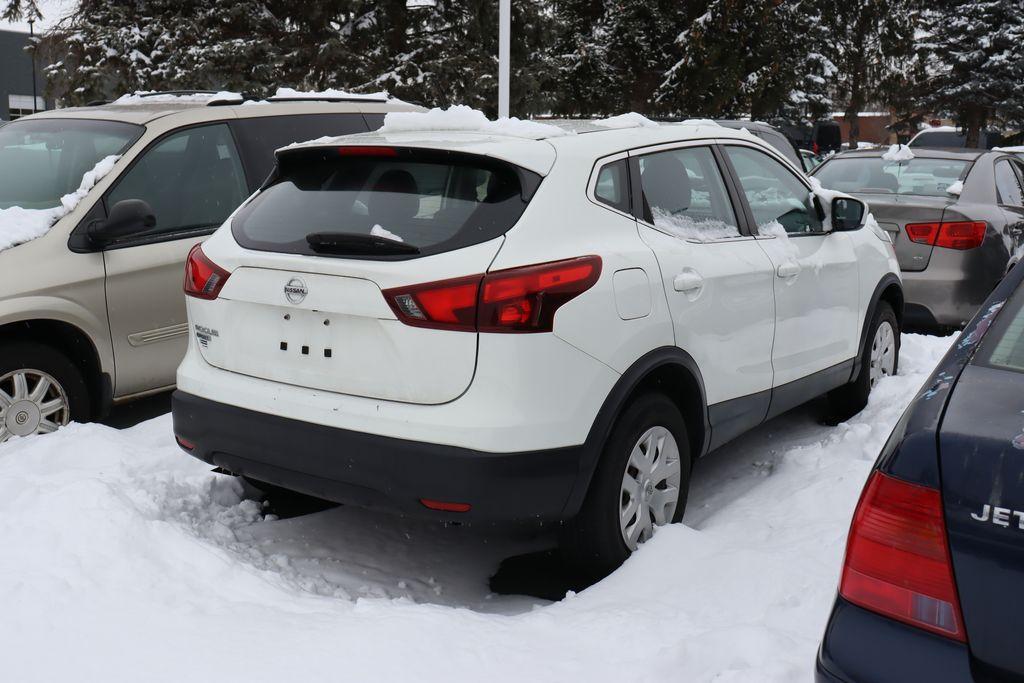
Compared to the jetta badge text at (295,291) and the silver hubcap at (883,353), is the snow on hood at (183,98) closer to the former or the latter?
the jetta badge text at (295,291)

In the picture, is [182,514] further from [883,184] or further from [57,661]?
[883,184]

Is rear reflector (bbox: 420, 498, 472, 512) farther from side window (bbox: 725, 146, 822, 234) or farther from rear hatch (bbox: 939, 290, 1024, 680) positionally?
side window (bbox: 725, 146, 822, 234)

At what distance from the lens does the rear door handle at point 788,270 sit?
478 centimetres

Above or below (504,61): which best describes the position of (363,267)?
below

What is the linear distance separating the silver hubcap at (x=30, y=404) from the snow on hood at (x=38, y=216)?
63 cm

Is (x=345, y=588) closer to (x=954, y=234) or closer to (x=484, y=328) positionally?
(x=484, y=328)

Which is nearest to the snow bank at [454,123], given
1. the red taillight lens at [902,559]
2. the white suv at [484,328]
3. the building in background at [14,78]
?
the white suv at [484,328]

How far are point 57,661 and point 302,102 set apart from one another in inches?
172

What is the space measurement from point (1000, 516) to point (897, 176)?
767 centimetres

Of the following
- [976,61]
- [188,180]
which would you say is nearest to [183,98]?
[188,180]

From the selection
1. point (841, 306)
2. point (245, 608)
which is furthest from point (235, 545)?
point (841, 306)

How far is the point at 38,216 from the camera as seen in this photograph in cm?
525

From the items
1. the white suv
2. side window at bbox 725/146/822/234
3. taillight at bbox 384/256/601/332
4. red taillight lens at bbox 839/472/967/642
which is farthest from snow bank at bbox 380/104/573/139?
red taillight lens at bbox 839/472/967/642

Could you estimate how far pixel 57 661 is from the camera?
303cm
